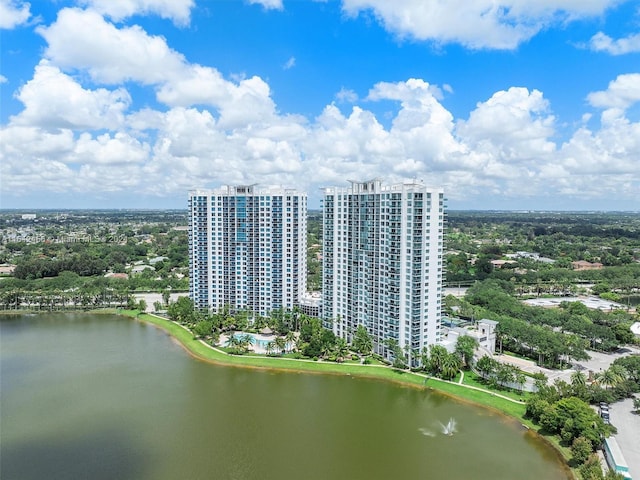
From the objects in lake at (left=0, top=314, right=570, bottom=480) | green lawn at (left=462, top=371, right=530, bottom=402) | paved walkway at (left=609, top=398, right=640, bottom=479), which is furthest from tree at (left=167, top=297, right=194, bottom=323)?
paved walkway at (left=609, top=398, right=640, bottom=479)

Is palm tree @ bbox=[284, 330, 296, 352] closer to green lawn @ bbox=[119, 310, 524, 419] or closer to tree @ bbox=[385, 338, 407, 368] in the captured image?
green lawn @ bbox=[119, 310, 524, 419]

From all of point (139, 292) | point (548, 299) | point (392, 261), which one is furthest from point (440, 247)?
point (139, 292)

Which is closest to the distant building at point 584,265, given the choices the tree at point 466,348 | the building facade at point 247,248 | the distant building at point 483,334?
the distant building at point 483,334

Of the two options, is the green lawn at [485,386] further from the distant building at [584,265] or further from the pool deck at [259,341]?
the distant building at [584,265]

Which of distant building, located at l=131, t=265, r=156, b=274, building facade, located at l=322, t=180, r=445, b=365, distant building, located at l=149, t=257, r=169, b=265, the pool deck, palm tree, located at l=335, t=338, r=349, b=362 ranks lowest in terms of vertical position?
the pool deck

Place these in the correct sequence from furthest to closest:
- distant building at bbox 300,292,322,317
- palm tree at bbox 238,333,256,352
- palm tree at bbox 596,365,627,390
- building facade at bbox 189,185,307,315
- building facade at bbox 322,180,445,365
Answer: building facade at bbox 189,185,307,315, distant building at bbox 300,292,322,317, palm tree at bbox 238,333,256,352, building facade at bbox 322,180,445,365, palm tree at bbox 596,365,627,390

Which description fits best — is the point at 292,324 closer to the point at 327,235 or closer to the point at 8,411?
the point at 327,235
